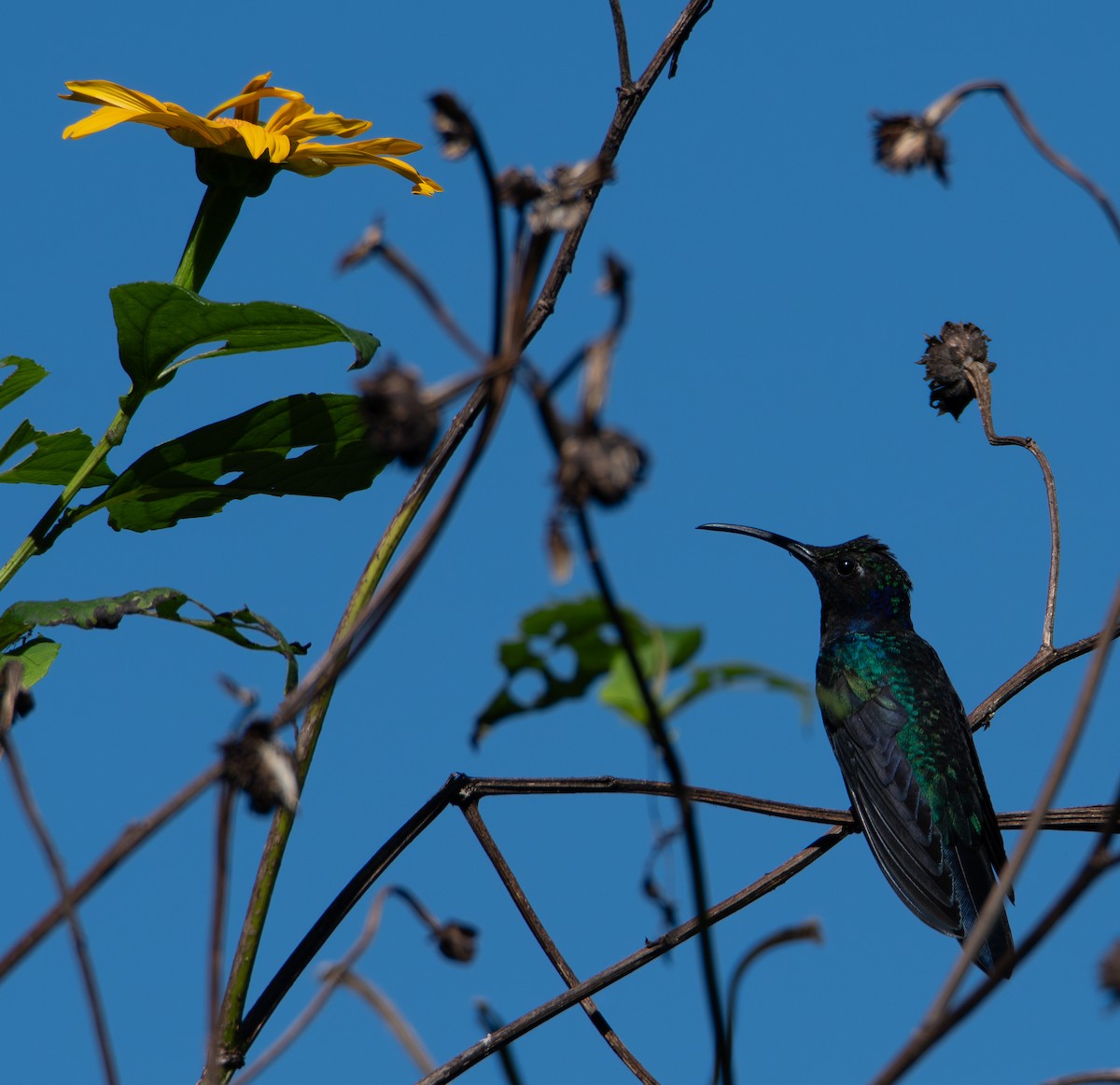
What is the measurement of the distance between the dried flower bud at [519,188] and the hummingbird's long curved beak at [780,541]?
13.3ft

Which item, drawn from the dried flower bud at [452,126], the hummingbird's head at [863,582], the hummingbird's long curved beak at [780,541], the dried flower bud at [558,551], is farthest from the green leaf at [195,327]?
the hummingbird's head at [863,582]

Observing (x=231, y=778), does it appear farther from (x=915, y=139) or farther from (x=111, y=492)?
(x=111, y=492)

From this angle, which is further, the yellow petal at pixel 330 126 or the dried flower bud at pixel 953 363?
the dried flower bud at pixel 953 363

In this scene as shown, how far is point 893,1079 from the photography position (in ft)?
3.08

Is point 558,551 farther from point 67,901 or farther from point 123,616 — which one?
point 123,616

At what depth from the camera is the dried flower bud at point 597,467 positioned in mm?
849

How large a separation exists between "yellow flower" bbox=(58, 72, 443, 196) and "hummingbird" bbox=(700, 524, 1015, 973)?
3512mm

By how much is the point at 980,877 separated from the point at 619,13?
4.85 metres

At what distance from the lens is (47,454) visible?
209cm

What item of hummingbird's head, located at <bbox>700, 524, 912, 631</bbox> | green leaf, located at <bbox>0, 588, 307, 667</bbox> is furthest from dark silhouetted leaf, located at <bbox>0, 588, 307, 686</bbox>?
hummingbird's head, located at <bbox>700, 524, 912, 631</bbox>

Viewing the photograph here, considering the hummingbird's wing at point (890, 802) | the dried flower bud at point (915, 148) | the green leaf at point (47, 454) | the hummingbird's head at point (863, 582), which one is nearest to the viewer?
the dried flower bud at point (915, 148)

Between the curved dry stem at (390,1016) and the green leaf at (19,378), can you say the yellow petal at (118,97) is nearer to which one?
the green leaf at (19,378)

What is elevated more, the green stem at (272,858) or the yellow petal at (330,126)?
the yellow petal at (330,126)

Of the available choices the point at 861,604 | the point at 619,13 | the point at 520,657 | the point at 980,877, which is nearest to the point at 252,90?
the point at 619,13
